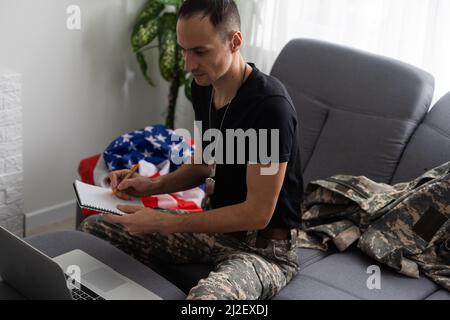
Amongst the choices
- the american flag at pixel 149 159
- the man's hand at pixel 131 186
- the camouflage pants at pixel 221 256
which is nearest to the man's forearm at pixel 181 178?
the man's hand at pixel 131 186

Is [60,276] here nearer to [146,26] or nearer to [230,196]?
[230,196]

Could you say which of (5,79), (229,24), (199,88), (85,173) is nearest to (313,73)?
(199,88)

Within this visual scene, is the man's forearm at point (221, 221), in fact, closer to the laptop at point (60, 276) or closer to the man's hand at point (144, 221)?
the man's hand at point (144, 221)

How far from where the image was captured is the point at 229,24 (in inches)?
71.4

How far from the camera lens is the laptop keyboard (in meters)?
1.69

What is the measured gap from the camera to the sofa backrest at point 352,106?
Answer: 2.34 m

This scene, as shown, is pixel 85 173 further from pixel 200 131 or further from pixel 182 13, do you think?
pixel 182 13

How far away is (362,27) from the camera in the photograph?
275 cm

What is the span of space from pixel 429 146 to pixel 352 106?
1.05ft

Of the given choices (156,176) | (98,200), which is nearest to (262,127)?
(98,200)

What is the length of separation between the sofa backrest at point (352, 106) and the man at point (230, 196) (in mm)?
490

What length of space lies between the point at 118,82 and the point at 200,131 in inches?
47.9

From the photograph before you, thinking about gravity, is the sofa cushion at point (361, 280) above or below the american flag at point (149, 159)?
below

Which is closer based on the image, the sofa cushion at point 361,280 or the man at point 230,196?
the man at point 230,196
